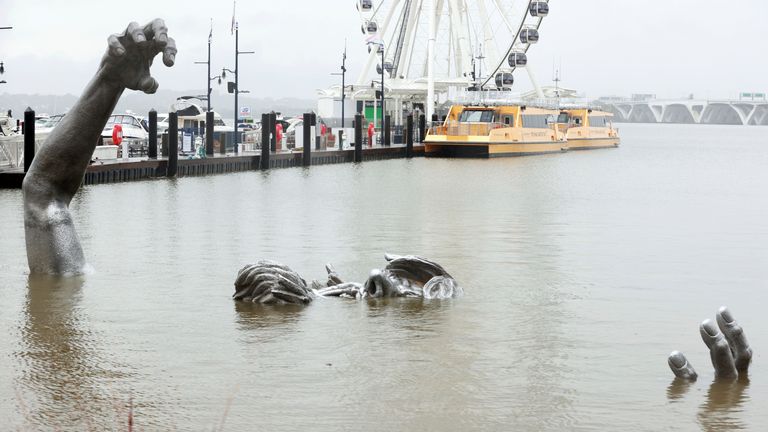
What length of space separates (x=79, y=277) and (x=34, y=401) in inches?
242

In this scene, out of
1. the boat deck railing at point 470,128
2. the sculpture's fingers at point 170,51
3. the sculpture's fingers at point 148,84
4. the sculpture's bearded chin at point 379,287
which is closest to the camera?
the sculpture's fingers at point 170,51

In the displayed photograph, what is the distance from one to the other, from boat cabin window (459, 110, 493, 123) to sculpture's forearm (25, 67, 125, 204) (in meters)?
49.1

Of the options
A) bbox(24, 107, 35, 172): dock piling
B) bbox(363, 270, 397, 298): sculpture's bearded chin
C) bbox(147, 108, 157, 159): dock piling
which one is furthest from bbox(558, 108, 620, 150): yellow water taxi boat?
bbox(363, 270, 397, 298): sculpture's bearded chin

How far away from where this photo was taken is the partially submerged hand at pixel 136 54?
12.9m

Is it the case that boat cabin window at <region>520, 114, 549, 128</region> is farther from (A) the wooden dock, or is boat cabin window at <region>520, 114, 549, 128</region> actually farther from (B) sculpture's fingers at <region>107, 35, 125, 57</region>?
(B) sculpture's fingers at <region>107, 35, 125, 57</region>

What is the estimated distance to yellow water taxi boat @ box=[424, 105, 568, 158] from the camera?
61.0 m

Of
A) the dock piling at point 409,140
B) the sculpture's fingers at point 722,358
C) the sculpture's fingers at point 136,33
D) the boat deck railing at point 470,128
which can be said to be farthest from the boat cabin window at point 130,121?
the sculpture's fingers at point 722,358

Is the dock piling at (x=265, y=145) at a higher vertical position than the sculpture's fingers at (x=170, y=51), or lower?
lower

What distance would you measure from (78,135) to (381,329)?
13.7 feet

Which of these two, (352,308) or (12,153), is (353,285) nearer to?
(352,308)

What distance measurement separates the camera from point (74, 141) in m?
13.8

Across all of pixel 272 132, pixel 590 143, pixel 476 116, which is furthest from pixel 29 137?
pixel 590 143

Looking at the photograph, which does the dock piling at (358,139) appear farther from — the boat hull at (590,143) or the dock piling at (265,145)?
the boat hull at (590,143)

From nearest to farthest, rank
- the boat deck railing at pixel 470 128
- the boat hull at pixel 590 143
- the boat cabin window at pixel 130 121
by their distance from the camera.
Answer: the boat cabin window at pixel 130 121 < the boat deck railing at pixel 470 128 < the boat hull at pixel 590 143
